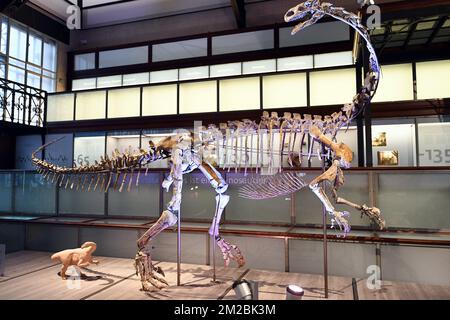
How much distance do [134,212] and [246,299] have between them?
4513mm

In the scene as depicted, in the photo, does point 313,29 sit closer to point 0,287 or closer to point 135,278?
point 135,278

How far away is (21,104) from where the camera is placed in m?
9.30

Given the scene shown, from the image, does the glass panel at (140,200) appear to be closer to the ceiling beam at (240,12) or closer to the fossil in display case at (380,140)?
the fossil in display case at (380,140)

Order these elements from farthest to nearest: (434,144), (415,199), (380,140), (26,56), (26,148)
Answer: (26,56), (26,148), (380,140), (434,144), (415,199)

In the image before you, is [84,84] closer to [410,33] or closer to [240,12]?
[240,12]

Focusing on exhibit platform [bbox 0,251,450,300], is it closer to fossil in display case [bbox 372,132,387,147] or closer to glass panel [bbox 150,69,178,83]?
fossil in display case [bbox 372,132,387,147]

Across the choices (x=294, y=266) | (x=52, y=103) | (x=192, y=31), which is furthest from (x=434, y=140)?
(x=52, y=103)

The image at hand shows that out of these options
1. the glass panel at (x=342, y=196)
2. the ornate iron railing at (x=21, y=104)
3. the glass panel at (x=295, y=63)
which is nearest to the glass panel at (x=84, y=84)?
the ornate iron railing at (x=21, y=104)

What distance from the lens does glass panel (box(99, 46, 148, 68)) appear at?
10969 millimetres

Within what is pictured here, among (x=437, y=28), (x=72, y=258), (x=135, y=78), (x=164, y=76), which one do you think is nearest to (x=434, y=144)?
(x=437, y=28)

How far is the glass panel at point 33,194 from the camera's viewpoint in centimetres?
733

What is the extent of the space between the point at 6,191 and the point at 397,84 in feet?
30.6

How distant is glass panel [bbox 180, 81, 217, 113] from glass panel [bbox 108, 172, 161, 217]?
268 centimetres

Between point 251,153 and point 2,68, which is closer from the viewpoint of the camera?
point 251,153
